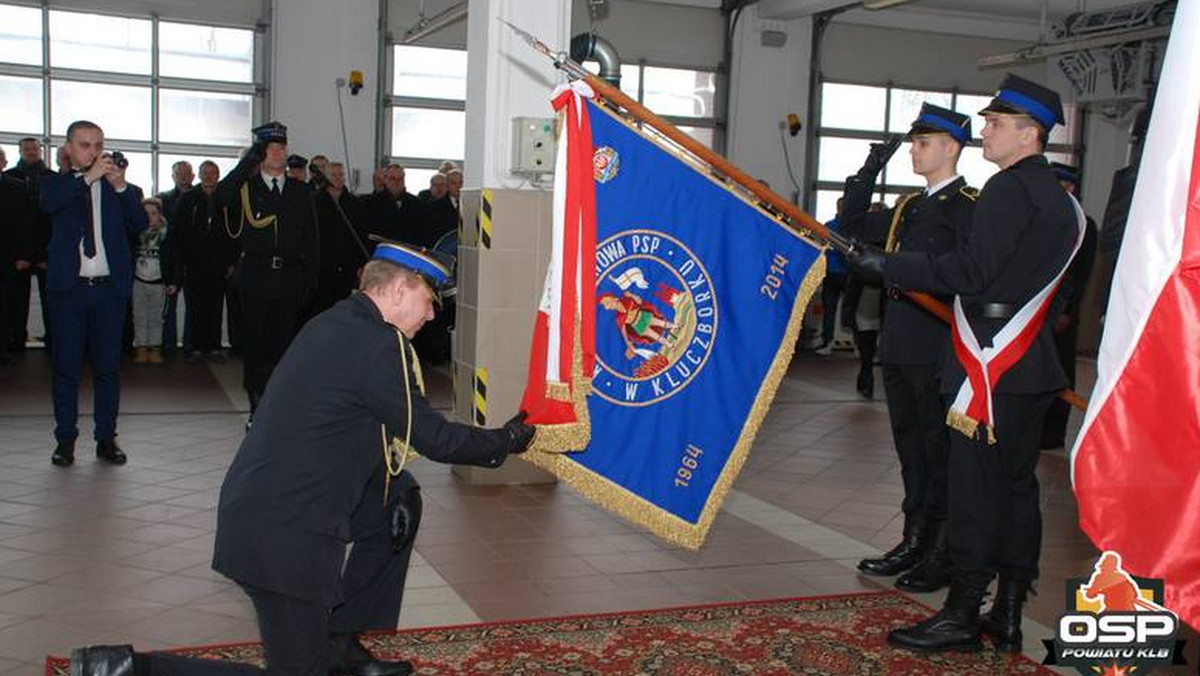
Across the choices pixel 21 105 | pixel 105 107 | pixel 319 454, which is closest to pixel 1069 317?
pixel 319 454

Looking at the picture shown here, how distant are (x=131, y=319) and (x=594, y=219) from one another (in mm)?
8273

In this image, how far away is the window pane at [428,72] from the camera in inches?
504

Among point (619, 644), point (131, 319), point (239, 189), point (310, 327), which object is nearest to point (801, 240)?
point (619, 644)

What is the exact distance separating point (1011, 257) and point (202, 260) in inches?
332

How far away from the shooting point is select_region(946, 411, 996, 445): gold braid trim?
3.87 meters

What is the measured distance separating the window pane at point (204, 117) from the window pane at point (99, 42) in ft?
1.41

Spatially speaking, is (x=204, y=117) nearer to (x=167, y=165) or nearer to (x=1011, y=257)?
(x=167, y=165)

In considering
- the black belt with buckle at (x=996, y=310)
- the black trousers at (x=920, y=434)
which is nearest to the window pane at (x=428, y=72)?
the black trousers at (x=920, y=434)

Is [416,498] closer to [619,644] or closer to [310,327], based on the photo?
[310,327]

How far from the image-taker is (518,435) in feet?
10.5

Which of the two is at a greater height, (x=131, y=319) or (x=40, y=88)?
(x=40, y=88)

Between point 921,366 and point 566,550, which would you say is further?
point 566,550

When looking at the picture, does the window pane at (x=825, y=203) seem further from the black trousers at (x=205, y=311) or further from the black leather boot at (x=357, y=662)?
the black leather boot at (x=357, y=662)

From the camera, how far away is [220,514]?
9.25 ft
